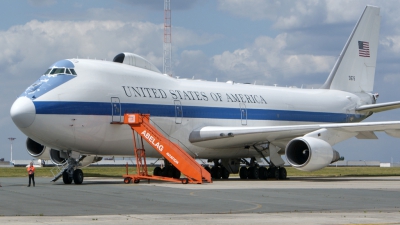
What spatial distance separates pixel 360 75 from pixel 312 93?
189 inches

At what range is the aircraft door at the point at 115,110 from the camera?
28125mm

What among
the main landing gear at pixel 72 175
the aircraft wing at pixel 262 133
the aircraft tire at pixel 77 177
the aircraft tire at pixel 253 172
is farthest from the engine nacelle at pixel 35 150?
the aircraft tire at pixel 253 172

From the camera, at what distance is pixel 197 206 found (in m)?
17.6

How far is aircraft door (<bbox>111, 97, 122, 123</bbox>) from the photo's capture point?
28125mm

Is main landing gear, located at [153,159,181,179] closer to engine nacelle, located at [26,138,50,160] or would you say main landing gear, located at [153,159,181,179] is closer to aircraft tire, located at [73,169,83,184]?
engine nacelle, located at [26,138,50,160]

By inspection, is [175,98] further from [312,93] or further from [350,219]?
[350,219]

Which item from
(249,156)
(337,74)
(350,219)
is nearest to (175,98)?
(249,156)

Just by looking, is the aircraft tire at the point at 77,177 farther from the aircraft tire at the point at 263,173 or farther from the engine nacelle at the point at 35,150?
the aircraft tire at the point at 263,173

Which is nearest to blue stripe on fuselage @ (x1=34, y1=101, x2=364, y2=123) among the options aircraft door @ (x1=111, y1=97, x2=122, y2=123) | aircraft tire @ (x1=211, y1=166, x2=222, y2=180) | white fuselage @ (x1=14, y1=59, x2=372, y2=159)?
white fuselage @ (x1=14, y1=59, x2=372, y2=159)

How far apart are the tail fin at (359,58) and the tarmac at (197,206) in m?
18.8

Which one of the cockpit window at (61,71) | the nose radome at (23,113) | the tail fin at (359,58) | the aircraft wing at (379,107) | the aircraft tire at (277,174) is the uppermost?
the tail fin at (359,58)

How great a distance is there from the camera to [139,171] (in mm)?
28203

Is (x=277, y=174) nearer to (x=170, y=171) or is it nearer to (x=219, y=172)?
(x=219, y=172)

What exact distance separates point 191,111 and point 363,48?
1579cm
